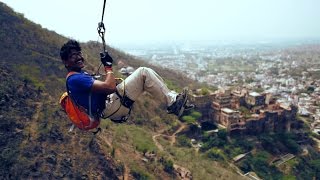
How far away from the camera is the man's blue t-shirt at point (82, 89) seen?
14.1ft

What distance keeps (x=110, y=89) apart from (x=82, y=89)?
12.3 inches

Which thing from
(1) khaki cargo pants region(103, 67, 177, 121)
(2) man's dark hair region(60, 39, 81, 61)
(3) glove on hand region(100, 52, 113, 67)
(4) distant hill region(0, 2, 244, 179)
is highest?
(2) man's dark hair region(60, 39, 81, 61)

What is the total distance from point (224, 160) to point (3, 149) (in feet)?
46.7

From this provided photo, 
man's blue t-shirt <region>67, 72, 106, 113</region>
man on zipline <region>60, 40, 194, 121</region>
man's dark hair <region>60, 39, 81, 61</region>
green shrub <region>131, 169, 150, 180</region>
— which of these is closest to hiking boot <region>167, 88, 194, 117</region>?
man on zipline <region>60, 40, 194, 121</region>

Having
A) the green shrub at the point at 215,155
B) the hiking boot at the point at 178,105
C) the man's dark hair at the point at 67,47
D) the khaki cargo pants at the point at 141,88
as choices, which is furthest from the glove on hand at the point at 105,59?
the green shrub at the point at 215,155

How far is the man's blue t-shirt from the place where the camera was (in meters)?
4.29

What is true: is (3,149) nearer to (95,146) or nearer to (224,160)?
(95,146)

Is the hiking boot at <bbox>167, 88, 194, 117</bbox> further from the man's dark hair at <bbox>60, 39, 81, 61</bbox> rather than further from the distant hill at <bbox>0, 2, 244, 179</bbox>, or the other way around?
the distant hill at <bbox>0, 2, 244, 179</bbox>

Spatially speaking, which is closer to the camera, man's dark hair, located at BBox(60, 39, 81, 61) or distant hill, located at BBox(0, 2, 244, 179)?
man's dark hair, located at BBox(60, 39, 81, 61)

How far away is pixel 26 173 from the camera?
493 inches

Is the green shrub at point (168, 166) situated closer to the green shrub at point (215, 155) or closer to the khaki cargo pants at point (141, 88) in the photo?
the green shrub at point (215, 155)

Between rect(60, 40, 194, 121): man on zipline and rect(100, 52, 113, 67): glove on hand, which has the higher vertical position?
rect(100, 52, 113, 67): glove on hand

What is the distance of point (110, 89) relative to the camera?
432 cm

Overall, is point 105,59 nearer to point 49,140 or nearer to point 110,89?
point 110,89
